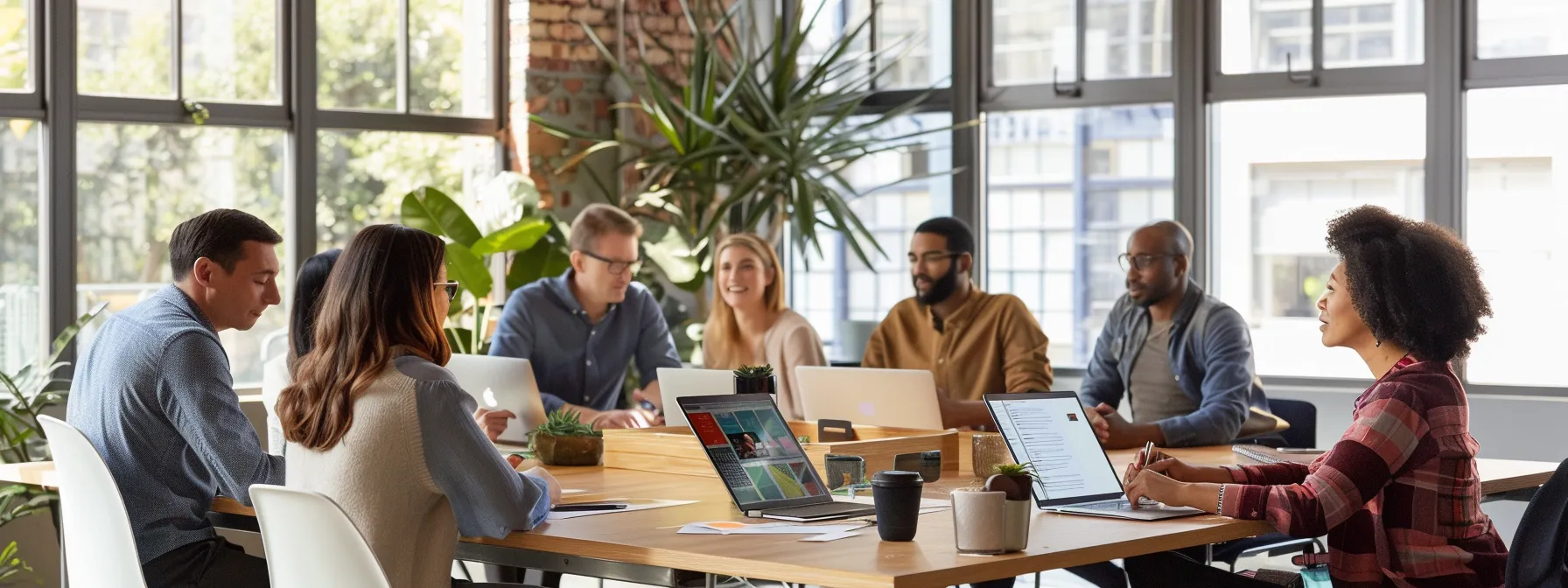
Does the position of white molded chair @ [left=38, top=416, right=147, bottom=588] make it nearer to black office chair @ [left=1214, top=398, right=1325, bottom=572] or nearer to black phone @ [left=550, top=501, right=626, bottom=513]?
black phone @ [left=550, top=501, right=626, bottom=513]

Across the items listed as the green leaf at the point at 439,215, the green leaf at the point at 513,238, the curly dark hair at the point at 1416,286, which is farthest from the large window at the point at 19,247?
the curly dark hair at the point at 1416,286

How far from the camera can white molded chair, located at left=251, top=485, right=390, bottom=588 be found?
2.43 m

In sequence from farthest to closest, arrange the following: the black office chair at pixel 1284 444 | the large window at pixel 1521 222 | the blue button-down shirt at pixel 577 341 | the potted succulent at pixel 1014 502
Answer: the large window at pixel 1521 222 → the blue button-down shirt at pixel 577 341 → the black office chair at pixel 1284 444 → the potted succulent at pixel 1014 502

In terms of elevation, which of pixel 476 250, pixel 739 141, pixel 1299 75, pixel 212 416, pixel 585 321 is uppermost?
pixel 1299 75

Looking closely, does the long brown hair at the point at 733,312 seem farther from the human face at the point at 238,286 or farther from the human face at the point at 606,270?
the human face at the point at 238,286

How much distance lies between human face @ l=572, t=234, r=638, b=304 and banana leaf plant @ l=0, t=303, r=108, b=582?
1.42 metres

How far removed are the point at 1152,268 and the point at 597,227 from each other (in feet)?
5.50

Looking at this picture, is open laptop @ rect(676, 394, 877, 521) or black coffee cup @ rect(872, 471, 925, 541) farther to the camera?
open laptop @ rect(676, 394, 877, 521)

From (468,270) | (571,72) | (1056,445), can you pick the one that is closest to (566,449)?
(1056,445)

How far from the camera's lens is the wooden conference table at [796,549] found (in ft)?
7.34

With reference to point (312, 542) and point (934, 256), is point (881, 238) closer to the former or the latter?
point (934, 256)

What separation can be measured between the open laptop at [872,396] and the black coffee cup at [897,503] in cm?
131

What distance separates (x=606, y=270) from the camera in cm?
511

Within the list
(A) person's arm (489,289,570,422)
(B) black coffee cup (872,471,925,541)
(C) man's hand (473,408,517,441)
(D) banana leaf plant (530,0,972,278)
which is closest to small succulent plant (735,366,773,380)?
(C) man's hand (473,408,517,441)
